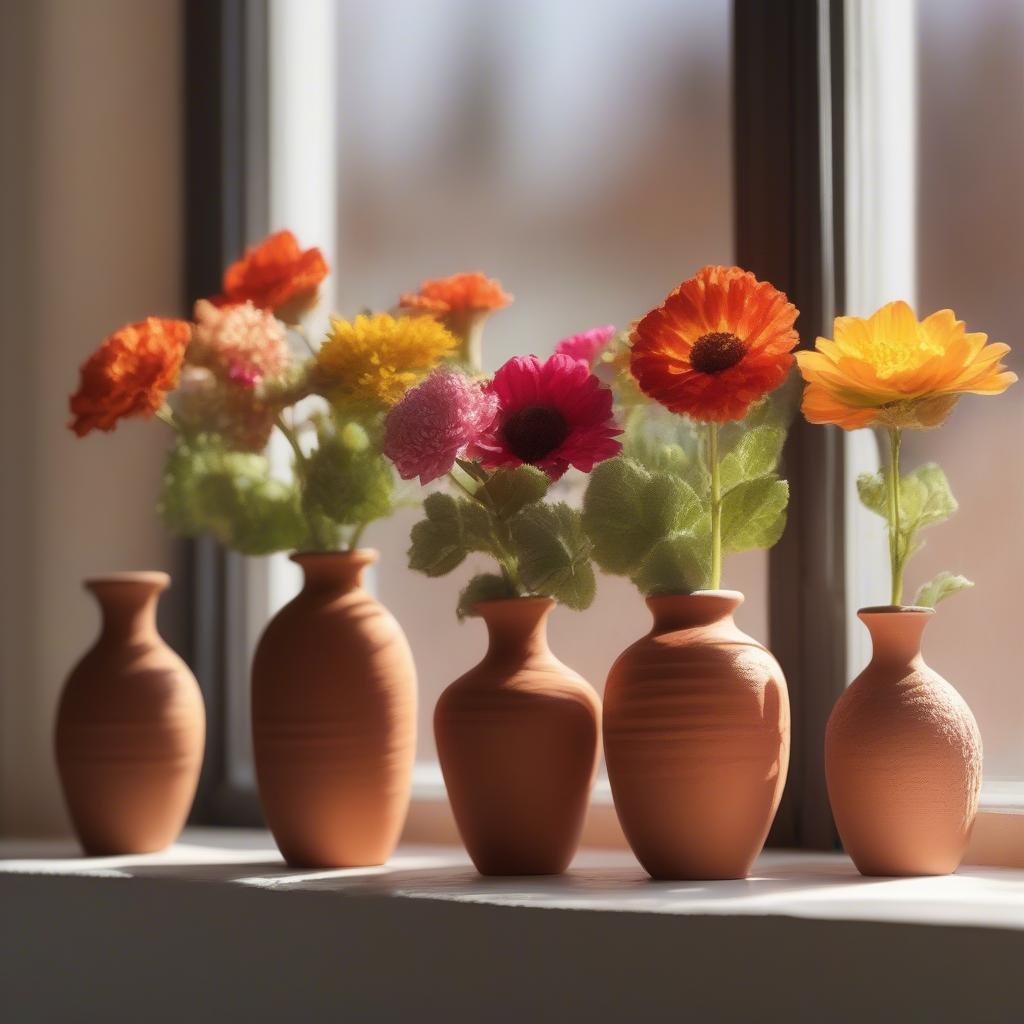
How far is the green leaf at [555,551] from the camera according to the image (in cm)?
110

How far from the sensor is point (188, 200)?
1.64m

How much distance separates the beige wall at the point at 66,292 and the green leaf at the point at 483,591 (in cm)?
61

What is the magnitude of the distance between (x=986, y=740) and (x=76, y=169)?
117 cm

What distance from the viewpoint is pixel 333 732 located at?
1169 mm

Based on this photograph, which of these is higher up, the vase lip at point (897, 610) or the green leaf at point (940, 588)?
the green leaf at point (940, 588)

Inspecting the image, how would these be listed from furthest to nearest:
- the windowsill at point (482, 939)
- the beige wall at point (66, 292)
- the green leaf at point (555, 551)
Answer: the beige wall at point (66, 292) < the green leaf at point (555, 551) < the windowsill at point (482, 939)

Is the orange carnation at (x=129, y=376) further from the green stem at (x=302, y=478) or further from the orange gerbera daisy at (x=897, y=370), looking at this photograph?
the orange gerbera daisy at (x=897, y=370)

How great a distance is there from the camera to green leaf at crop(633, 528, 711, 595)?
105cm

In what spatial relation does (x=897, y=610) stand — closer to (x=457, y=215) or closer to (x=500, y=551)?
(x=500, y=551)

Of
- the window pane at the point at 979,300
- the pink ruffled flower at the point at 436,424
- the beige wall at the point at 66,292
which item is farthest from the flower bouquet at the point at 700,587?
the beige wall at the point at 66,292

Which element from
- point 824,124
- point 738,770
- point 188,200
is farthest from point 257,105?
point 738,770

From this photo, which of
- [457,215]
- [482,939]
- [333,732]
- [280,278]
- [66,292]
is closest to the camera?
[482,939]

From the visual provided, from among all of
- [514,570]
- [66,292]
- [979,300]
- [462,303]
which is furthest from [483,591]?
[66,292]

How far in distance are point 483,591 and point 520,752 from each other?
0.45 ft
